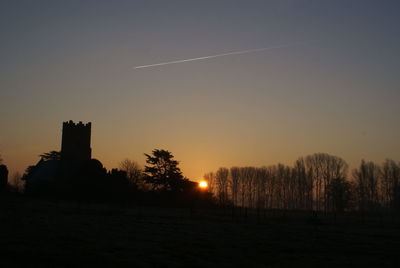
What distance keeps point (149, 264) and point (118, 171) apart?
147 ft

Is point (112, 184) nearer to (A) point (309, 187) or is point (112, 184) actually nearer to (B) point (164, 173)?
(B) point (164, 173)

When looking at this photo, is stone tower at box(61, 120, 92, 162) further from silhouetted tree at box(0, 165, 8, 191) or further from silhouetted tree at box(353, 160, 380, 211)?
silhouetted tree at box(353, 160, 380, 211)

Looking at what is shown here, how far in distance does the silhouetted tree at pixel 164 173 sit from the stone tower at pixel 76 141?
1229 centimetres

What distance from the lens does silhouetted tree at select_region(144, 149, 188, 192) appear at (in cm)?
6141

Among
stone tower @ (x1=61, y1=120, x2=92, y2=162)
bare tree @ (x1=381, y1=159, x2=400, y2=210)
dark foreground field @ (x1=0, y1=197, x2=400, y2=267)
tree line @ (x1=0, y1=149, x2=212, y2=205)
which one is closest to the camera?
dark foreground field @ (x1=0, y1=197, x2=400, y2=267)

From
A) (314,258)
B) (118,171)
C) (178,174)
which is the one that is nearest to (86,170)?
(118,171)

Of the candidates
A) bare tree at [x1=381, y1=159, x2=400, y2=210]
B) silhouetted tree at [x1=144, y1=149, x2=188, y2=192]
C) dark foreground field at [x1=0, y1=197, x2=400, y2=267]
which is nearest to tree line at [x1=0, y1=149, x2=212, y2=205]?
silhouetted tree at [x1=144, y1=149, x2=188, y2=192]

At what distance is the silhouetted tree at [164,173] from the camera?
61.4 metres

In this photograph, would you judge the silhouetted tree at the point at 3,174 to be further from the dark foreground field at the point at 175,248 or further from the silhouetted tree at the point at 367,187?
the silhouetted tree at the point at 367,187

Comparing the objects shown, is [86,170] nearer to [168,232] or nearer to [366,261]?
[168,232]

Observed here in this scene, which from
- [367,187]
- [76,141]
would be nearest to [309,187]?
[367,187]

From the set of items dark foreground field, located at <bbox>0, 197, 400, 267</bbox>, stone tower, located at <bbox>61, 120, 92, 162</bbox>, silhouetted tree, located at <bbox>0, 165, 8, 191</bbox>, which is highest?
stone tower, located at <bbox>61, 120, 92, 162</bbox>

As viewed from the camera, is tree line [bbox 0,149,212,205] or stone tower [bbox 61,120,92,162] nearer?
tree line [bbox 0,149,212,205]

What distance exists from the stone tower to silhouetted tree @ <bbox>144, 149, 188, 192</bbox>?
1229 cm
